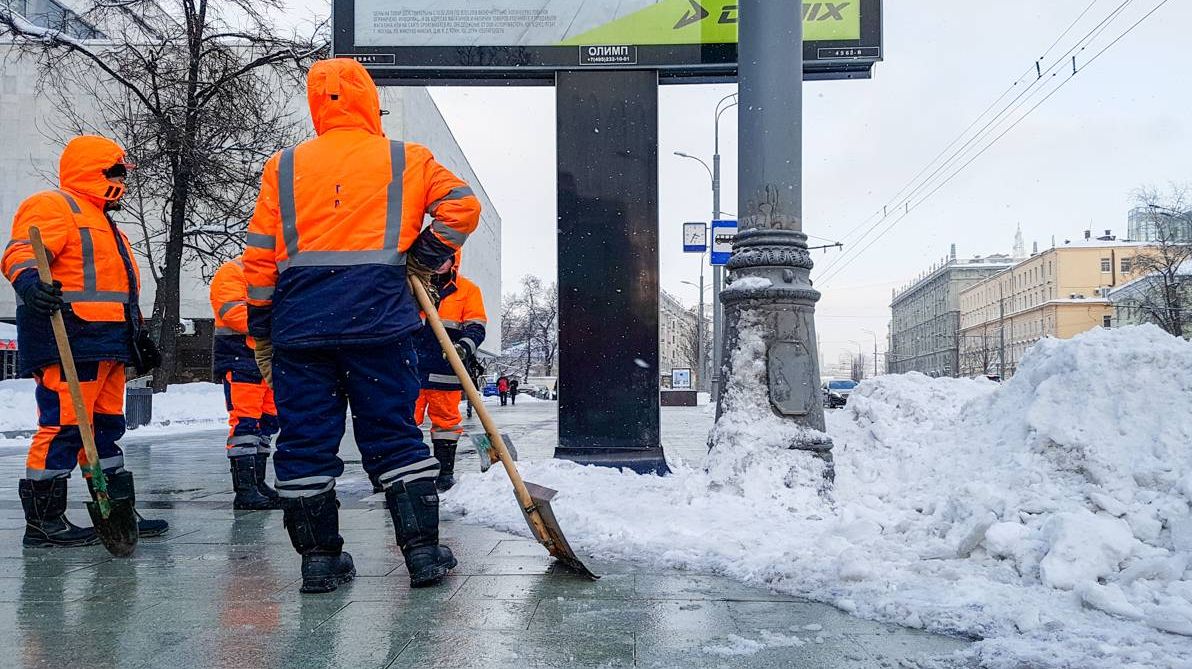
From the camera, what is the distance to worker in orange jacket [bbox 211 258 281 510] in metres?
5.45

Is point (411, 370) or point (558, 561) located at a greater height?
point (411, 370)

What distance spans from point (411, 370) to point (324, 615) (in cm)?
90

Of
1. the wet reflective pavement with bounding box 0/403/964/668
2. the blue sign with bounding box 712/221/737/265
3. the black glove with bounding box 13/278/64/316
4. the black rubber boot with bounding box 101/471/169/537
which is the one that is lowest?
the wet reflective pavement with bounding box 0/403/964/668

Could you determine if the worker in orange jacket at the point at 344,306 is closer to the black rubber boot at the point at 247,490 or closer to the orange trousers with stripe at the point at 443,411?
the black rubber boot at the point at 247,490

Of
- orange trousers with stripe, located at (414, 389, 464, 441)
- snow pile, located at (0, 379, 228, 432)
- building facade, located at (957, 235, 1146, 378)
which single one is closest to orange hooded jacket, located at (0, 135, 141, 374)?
orange trousers with stripe, located at (414, 389, 464, 441)

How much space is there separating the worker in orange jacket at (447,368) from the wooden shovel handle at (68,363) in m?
2.11

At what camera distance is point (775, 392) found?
4574mm

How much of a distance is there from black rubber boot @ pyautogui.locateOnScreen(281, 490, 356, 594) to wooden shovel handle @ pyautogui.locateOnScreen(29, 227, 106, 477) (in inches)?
46.4

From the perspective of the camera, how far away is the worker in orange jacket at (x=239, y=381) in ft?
17.9

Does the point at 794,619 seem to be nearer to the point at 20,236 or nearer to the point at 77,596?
the point at 77,596

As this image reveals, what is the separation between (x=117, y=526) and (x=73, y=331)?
0.91 meters

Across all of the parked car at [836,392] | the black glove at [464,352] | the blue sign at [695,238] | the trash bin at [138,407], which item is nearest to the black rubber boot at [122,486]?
the black glove at [464,352]

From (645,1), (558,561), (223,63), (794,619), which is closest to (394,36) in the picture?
(645,1)

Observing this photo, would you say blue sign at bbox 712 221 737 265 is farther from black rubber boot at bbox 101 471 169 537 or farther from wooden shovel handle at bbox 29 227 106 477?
wooden shovel handle at bbox 29 227 106 477
